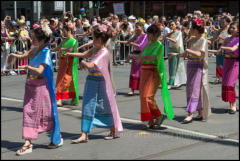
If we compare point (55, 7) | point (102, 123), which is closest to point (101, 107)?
point (102, 123)

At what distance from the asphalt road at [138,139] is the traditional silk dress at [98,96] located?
1.08ft

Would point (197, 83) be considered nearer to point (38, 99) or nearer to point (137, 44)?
point (137, 44)

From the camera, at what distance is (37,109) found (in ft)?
20.5

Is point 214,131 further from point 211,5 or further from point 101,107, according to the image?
point 211,5

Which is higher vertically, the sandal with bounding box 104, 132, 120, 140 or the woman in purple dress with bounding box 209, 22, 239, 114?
the woman in purple dress with bounding box 209, 22, 239, 114

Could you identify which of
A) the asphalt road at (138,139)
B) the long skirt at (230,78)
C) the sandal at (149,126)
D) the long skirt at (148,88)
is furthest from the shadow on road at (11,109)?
the long skirt at (230,78)

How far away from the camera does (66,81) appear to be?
9.73 m

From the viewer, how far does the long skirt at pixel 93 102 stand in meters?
6.70

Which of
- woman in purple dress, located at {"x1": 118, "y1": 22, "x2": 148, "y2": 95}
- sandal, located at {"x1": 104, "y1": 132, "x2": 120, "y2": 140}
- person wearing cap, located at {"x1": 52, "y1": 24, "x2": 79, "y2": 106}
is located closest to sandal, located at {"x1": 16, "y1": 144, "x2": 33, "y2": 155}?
sandal, located at {"x1": 104, "y1": 132, "x2": 120, "y2": 140}

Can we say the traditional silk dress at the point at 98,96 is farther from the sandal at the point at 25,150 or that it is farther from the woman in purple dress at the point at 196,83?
the woman in purple dress at the point at 196,83

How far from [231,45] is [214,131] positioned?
167 cm

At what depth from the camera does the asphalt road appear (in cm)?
610

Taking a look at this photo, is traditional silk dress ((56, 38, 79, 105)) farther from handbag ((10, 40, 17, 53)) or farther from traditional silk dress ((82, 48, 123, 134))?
handbag ((10, 40, 17, 53))

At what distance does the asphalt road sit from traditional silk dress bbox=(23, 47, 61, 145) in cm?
33
